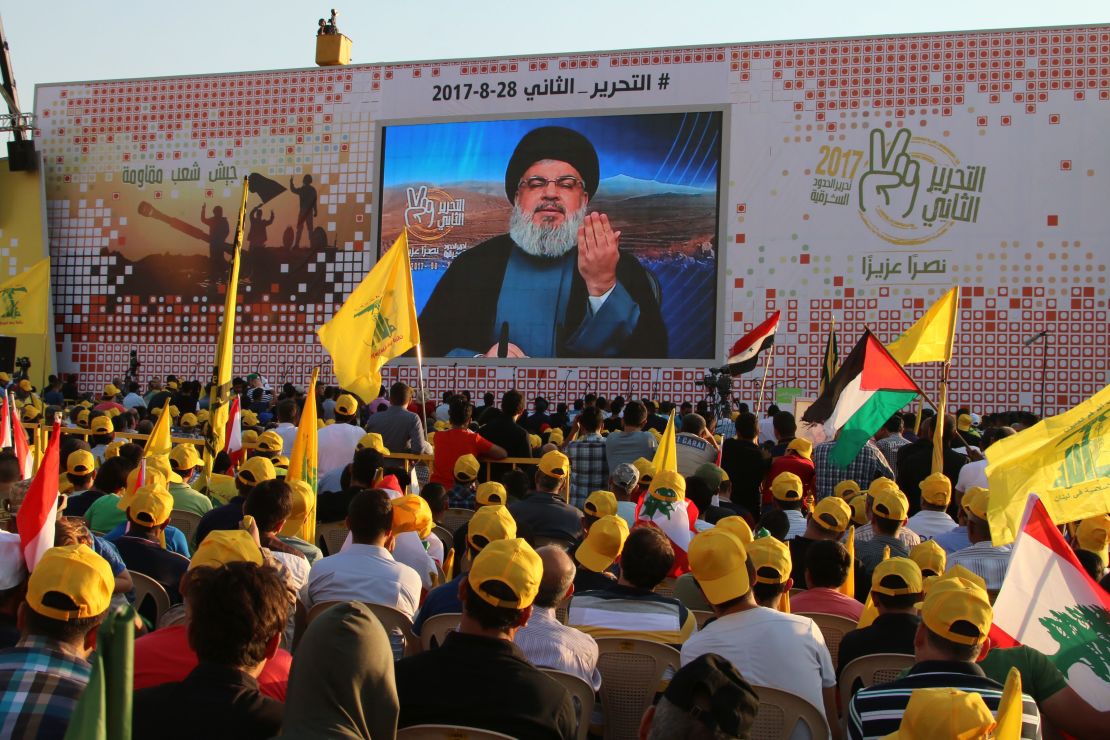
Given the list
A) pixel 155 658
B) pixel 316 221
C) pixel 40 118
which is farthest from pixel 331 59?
pixel 155 658

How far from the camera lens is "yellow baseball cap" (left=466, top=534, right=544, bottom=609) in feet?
12.2

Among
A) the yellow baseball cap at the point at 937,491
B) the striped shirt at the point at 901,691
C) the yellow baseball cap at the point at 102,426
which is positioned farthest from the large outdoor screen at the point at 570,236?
the striped shirt at the point at 901,691

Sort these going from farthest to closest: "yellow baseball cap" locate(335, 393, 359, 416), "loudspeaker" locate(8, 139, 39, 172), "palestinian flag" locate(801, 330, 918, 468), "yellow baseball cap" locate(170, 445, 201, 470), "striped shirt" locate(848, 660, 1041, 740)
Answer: "loudspeaker" locate(8, 139, 39, 172)
"yellow baseball cap" locate(335, 393, 359, 416)
"palestinian flag" locate(801, 330, 918, 468)
"yellow baseball cap" locate(170, 445, 201, 470)
"striped shirt" locate(848, 660, 1041, 740)

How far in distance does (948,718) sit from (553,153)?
2121 centimetres

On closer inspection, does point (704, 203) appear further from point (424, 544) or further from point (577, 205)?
point (424, 544)

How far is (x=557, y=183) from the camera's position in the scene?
75.9 feet

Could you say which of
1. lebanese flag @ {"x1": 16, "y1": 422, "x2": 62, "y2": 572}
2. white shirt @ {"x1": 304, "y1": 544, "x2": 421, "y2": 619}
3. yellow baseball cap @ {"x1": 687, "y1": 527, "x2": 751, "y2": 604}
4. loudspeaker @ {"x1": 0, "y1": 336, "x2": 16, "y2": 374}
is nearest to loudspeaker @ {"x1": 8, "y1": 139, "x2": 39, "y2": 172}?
loudspeaker @ {"x1": 0, "y1": 336, "x2": 16, "y2": 374}

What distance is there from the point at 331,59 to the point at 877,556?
2163 cm

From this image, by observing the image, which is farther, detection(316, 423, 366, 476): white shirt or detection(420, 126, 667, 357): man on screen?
detection(420, 126, 667, 357): man on screen

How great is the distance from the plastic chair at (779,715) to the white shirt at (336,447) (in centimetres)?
624

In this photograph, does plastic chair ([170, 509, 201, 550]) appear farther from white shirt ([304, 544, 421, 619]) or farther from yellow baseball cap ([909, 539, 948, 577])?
yellow baseball cap ([909, 539, 948, 577])

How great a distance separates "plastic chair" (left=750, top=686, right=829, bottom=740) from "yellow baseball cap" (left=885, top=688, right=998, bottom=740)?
1312mm

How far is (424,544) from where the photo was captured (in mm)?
6629

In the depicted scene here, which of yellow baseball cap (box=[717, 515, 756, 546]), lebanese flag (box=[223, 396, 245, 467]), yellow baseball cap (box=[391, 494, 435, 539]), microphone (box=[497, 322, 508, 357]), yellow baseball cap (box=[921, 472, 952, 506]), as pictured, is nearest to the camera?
yellow baseball cap (box=[717, 515, 756, 546])
